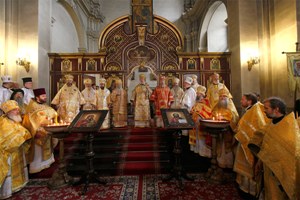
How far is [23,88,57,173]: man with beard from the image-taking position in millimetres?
4488

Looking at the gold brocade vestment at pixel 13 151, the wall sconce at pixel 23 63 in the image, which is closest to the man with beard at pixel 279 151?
the gold brocade vestment at pixel 13 151

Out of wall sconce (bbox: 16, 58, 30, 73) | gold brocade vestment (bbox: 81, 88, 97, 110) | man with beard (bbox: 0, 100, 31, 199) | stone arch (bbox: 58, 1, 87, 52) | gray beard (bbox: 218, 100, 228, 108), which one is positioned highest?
stone arch (bbox: 58, 1, 87, 52)

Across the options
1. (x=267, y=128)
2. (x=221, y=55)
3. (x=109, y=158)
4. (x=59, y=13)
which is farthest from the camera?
(x=59, y=13)

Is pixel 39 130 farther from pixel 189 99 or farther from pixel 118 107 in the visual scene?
pixel 189 99

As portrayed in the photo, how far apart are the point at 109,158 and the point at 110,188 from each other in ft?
3.92

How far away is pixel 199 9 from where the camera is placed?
584 inches

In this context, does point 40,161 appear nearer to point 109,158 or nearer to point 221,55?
point 109,158

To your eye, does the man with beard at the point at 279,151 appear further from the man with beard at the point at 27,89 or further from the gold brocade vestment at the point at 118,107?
the man with beard at the point at 27,89

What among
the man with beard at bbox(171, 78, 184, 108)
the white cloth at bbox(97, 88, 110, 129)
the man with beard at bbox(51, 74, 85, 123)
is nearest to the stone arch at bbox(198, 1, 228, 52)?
the man with beard at bbox(171, 78, 184, 108)

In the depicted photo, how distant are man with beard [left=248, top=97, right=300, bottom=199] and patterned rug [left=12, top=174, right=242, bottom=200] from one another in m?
1.23

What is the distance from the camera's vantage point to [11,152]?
3668 millimetres

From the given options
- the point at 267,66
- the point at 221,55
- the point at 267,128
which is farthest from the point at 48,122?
the point at 267,66

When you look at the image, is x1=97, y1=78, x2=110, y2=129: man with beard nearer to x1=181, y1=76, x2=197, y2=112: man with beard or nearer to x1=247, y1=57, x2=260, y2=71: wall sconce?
x1=181, y1=76, x2=197, y2=112: man with beard

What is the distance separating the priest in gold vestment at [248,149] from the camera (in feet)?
11.3
